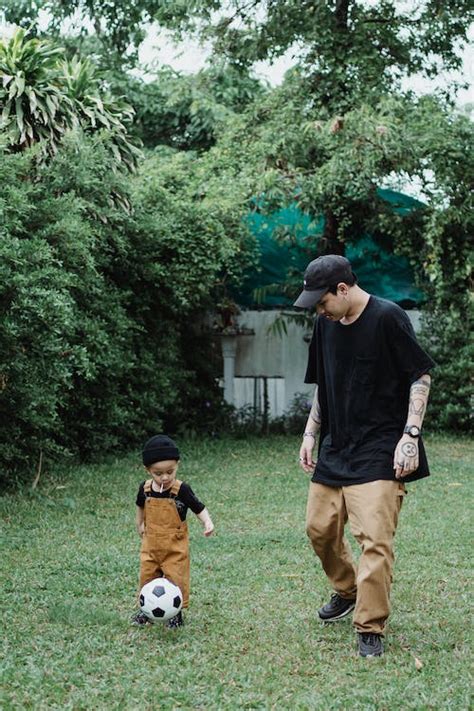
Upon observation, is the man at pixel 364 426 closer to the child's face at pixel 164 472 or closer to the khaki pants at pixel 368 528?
the khaki pants at pixel 368 528

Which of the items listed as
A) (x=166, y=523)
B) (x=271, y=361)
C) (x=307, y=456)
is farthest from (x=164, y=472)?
(x=271, y=361)

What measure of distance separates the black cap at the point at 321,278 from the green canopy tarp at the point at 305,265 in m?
8.66

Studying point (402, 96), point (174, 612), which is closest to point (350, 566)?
point (174, 612)

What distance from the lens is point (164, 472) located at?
4840 millimetres

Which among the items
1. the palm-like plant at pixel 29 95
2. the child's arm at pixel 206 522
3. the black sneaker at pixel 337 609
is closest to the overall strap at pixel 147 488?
the child's arm at pixel 206 522

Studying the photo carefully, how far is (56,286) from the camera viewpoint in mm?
8156

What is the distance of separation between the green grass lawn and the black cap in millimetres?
1589

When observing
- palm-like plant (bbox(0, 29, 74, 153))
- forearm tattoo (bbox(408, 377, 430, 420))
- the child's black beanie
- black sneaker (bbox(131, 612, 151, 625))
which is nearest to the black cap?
forearm tattoo (bbox(408, 377, 430, 420))

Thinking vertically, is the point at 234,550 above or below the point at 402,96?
below

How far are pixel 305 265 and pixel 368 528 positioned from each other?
9.26m

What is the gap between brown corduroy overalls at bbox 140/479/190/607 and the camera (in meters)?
4.85

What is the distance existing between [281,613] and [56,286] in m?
3.98

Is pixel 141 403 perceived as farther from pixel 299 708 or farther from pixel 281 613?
pixel 299 708

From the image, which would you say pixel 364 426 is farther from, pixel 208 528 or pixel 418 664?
pixel 418 664
